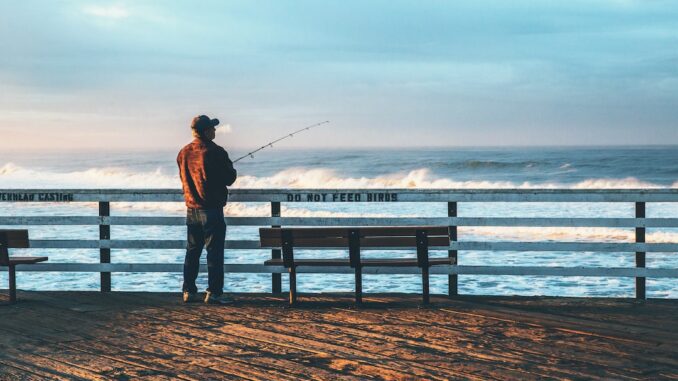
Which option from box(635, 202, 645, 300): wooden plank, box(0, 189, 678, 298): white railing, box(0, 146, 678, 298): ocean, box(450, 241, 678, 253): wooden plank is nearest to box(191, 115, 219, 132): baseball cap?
box(0, 189, 678, 298): white railing

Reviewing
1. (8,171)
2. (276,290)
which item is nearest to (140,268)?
(276,290)

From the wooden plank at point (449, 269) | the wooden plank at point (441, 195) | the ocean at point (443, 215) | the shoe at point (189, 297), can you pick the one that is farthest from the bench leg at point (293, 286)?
the ocean at point (443, 215)

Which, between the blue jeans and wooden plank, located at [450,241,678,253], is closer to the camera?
the blue jeans

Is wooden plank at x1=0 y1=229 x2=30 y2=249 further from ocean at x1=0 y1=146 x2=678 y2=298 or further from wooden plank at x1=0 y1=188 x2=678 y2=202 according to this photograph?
ocean at x1=0 y1=146 x2=678 y2=298

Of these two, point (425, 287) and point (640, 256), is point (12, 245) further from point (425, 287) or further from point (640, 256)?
A: point (640, 256)

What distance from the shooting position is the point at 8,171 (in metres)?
68.6

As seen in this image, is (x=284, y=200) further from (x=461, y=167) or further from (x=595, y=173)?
(x=461, y=167)

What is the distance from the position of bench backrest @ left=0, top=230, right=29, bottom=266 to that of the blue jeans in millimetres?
1452

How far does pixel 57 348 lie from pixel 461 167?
60400 mm

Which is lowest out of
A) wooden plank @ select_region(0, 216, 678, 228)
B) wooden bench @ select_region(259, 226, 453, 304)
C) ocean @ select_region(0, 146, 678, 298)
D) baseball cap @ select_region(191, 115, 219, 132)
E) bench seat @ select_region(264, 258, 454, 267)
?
ocean @ select_region(0, 146, 678, 298)

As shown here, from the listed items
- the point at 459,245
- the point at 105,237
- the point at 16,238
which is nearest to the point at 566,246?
the point at 459,245

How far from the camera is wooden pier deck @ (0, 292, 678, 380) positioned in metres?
5.08

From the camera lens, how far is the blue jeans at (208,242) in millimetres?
7449

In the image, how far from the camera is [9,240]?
7684mm
